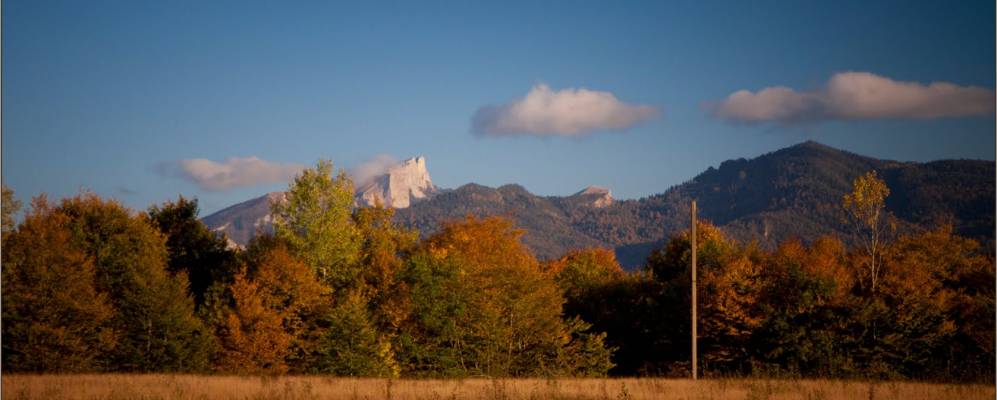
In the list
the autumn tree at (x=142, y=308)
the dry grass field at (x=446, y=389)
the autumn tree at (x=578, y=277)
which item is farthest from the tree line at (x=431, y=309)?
the dry grass field at (x=446, y=389)

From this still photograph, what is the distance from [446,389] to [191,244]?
136 ft

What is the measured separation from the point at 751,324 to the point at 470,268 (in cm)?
1778

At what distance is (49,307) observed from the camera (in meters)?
41.9

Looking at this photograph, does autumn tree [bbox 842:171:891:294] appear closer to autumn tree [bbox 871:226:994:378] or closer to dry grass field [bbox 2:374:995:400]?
autumn tree [bbox 871:226:994:378]

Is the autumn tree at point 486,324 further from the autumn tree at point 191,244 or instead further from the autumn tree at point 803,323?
the autumn tree at point 191,244

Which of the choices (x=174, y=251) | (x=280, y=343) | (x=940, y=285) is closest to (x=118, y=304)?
(x=280, y=343)

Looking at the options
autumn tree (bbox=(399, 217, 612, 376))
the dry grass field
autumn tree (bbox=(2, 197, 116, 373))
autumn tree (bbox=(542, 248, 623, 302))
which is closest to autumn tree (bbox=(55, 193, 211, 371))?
autumn tree (bbox=(2, 197, 116, 373))

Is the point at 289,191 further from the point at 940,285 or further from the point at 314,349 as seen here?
the point at 940,285

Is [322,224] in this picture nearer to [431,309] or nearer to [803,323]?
[431,309]

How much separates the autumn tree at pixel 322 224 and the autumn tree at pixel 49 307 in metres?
13.3

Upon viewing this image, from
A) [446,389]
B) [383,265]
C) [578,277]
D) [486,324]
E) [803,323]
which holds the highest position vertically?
[383,265]

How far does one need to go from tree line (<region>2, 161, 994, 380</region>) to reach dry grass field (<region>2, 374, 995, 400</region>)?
15.4 metres

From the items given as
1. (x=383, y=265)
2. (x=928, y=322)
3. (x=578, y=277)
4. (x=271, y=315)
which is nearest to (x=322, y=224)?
(x=383, y=265)

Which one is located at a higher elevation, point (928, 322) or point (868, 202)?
point (868, 202)
